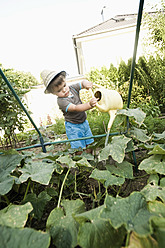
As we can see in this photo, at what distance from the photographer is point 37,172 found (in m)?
0.95

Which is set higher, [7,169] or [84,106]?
[84,106]

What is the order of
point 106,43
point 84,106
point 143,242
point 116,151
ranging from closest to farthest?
1. point 143,242
2. point 116,151
3. point 84,106
4. point 106,43

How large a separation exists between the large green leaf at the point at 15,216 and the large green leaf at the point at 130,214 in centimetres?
31

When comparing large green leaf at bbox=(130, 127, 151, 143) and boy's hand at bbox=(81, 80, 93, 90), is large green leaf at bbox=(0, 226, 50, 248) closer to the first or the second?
large green leaf at bbox=(130, 127, 151, 143)

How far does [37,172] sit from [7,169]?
0.18 meters

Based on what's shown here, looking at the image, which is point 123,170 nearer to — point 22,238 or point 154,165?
point 154,165

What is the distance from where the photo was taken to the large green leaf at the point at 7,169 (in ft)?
2.66

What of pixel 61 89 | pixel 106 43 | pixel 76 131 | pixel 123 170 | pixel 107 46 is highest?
pixel 106 43

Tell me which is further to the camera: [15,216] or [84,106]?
[84,106]

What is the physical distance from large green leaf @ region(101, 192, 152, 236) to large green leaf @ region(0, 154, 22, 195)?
19.7 inches

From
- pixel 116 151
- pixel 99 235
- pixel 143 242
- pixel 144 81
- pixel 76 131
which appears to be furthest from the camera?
pixel 144 81

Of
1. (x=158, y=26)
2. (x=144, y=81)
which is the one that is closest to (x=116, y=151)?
(x=144, y=81)

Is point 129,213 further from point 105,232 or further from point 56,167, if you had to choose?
point 56,167

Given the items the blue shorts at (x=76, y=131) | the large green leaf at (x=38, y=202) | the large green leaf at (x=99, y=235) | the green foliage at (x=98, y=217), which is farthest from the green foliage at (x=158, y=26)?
the large green leaf at (x=99, y=235)
